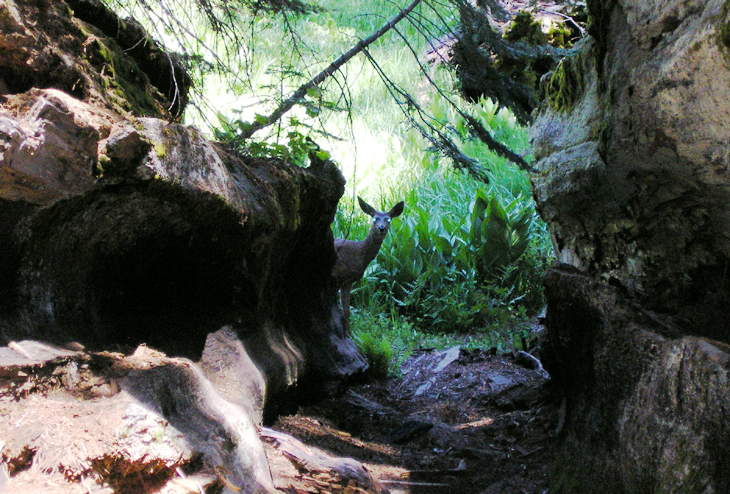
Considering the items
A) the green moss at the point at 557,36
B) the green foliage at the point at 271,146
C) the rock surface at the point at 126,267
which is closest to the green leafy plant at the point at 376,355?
the rock surface at the point at 126,267

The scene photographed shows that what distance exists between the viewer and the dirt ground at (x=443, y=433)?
3064 mm

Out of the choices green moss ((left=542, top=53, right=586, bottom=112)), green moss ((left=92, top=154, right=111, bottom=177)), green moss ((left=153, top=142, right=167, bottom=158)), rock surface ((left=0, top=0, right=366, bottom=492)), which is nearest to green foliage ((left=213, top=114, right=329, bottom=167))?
rock surface ((left=0, top=0, right=366, bottom=492))

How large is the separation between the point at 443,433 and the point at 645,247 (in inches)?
70.5

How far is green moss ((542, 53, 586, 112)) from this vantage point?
3562 millimetres

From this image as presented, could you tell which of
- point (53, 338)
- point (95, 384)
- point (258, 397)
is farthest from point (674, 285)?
point (53, 338)

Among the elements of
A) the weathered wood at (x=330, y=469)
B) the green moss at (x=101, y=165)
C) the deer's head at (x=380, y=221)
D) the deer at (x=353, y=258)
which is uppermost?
the deer's head at (x=380, y=221)

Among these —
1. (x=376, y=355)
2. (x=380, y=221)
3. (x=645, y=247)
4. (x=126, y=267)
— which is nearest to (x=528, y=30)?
(x=380, y=221)

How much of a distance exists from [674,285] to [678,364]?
74 centimetres

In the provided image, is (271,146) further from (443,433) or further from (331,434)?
(443,433)

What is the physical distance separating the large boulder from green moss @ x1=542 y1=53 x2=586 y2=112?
0.01 meters

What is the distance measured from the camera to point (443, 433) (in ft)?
12.6

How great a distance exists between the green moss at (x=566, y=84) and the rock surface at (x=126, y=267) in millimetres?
1834

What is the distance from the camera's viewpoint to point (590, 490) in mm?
2676

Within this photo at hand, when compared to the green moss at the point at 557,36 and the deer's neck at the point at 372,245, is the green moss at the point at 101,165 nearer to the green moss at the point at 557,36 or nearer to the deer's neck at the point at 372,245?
the green moss at the point at 557,36
